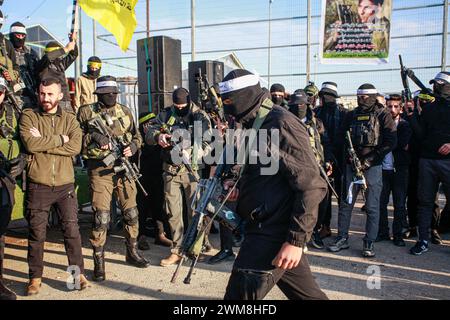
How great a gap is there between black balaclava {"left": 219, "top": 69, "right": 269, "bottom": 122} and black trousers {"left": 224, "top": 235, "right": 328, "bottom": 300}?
2.85ft

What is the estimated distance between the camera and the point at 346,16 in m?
8.78

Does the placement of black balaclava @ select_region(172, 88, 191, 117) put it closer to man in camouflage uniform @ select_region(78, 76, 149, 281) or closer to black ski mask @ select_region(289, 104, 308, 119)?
man in camouflage uniform @ select_region(78, 76, 149, 281)

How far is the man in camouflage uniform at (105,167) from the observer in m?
4.58

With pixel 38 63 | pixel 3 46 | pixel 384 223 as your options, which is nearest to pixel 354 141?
pixel 384 223

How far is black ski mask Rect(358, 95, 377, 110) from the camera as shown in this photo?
5.50 metres

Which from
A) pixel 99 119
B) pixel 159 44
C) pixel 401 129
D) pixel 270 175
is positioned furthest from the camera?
pixel 159 44

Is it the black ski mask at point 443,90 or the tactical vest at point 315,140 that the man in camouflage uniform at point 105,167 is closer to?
the tactical vest at point 315,140

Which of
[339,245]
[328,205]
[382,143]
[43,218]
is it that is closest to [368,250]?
[339,245]

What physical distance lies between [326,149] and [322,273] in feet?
6.66

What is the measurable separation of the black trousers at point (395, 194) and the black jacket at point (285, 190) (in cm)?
406

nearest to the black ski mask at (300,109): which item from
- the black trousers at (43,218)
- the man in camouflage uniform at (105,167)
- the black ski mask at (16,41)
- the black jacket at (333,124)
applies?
the black jacket at (333,124)

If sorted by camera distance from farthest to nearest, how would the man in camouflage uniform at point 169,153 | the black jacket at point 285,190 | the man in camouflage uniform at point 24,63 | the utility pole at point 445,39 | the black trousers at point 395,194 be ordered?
the utility pole at point 445,39 → the man in camouflage uniform at point 24,63 → the black trousers at point 395,194 → the man in camouflage uniform at point 169,153 → the black jacket at point 285,190
